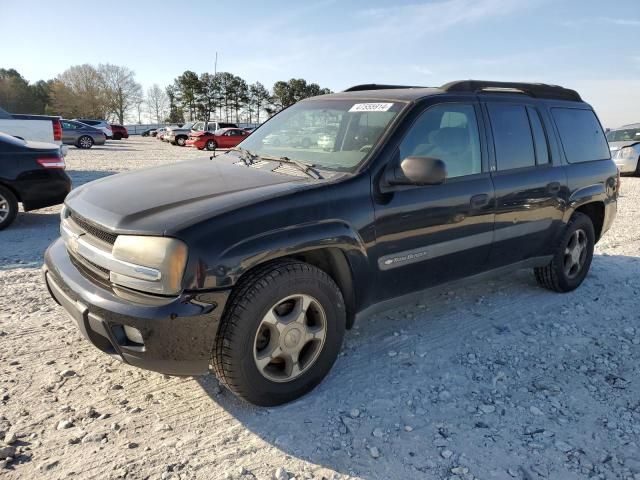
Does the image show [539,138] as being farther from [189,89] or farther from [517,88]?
[189,89]

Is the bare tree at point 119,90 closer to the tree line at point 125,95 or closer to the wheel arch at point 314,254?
the tree line at point 125,95

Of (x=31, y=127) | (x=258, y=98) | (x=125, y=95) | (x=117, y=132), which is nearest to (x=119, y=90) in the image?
(x=125, y=95)

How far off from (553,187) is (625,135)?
14.2m

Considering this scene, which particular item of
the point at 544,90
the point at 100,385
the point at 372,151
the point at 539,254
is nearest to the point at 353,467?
the point at 100,385

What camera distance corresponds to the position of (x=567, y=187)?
4.38 m

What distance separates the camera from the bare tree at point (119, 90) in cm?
6875

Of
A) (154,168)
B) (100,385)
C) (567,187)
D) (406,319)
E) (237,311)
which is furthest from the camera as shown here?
(567,187)

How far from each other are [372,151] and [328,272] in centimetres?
82

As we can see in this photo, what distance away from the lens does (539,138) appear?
4.19 m

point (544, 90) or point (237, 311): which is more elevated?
point (544, 90)

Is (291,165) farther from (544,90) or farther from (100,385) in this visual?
(544,90)

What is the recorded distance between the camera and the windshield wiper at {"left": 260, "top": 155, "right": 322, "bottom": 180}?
3.07m

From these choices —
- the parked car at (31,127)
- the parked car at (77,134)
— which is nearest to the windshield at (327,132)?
the parked car at (31,127)

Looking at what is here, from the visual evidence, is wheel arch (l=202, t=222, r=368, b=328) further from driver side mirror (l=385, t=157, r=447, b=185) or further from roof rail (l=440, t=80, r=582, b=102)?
roof rail (l=440, t=80, r=582, b=102)
